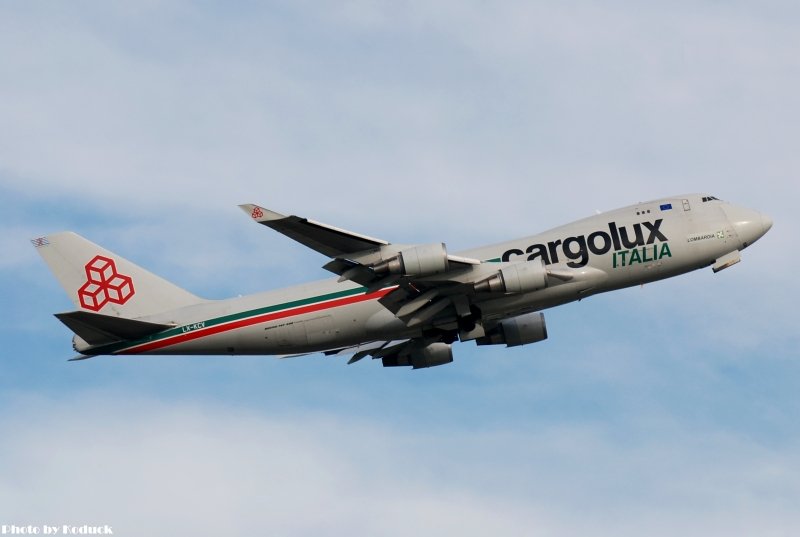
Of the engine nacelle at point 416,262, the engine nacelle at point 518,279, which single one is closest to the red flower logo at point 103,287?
the engine nacelle at point 416,262

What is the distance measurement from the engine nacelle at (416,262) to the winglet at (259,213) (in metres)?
5.97

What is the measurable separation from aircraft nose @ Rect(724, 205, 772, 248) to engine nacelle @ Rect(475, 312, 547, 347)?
10753 millimetres

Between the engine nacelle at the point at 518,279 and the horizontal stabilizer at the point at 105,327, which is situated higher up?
the horizontal stabilizer at the point at 105,327

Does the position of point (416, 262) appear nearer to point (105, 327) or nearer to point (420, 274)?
point (420, 274)

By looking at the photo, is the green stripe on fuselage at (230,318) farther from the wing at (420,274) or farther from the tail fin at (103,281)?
the wing at (420,274)

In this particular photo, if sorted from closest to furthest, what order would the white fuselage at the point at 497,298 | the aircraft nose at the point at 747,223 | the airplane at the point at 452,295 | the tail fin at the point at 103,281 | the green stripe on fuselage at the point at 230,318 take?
the airplane at the point at 452,295
the white fuselage at the point at 497,298
the green stripe on fuselage at the point at 230,318
the aircraft nose at the point at 747,223
the tail fin at the point at 103,281

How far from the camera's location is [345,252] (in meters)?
48.7

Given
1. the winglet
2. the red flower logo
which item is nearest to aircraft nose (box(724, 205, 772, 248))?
the winglet

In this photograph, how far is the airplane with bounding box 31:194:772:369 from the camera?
5194cm

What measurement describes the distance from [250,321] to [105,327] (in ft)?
22.5

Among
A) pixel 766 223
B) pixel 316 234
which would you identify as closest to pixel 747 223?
pixel 766 223

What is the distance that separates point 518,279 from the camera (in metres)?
50.8

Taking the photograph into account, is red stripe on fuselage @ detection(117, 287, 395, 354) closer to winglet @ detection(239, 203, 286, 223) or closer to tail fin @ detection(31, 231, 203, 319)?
tail fin @ detection(31, 231, 203, 319)

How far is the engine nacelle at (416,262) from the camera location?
48.7 metres
